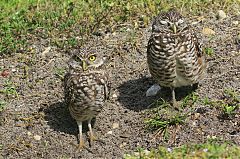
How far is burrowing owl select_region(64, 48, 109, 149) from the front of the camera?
6.52m

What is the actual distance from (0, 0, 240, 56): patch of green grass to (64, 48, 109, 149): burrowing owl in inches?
71.6

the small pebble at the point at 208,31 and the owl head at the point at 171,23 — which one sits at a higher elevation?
the owl head at the point at 171,23

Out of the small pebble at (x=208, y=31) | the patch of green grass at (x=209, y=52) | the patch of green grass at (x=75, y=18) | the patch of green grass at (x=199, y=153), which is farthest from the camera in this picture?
the patch of green grass at (x=75, y=18)

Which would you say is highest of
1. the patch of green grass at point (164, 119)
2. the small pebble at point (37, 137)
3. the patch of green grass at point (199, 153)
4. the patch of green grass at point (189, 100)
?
the patch of green grass at point (199, 153)

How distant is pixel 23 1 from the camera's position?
373 inches

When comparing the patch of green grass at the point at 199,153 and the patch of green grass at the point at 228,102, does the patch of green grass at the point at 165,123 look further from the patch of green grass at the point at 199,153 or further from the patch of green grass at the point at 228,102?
the patch of green grass at the point at 199,153

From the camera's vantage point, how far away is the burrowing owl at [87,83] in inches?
257

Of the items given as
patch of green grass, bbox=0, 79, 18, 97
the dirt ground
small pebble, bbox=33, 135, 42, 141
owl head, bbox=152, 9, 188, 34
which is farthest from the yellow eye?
patch of green grass, bbox=0, 79, 18, 97

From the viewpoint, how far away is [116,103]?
7422 millimetres

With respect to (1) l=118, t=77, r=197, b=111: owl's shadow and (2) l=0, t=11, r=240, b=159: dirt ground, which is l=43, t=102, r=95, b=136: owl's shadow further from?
(1) l=118, t=77, r=197, b=111: owl's shadow

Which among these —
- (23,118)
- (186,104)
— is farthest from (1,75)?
(186,104)

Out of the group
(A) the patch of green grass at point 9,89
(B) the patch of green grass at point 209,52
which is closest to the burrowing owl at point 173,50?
(B) the patch of green grass at point 209,52

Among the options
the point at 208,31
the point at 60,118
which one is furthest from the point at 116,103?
the point at 208,31

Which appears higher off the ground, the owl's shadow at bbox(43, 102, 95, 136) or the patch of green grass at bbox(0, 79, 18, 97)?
the patch of green grass at bbox(0, 79, 18, 97)
